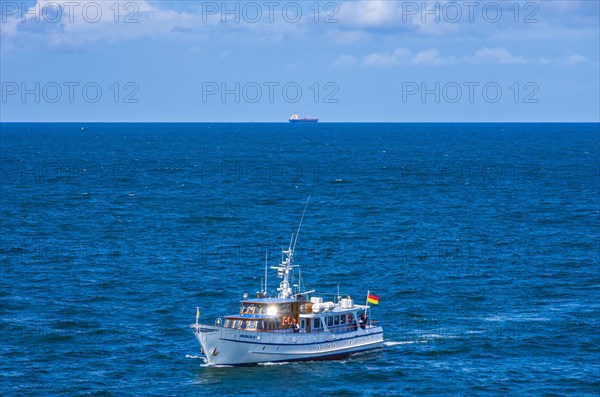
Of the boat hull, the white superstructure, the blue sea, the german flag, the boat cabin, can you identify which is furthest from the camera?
the german flag

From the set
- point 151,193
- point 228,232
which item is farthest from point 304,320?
point 151,193

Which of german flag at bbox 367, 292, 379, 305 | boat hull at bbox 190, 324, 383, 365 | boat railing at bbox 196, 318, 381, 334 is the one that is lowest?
boat hull at bbox 190, 324, 383, 365

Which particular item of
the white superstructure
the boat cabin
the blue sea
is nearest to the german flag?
the white superstructure

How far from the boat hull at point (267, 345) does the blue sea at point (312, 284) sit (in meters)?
0.88

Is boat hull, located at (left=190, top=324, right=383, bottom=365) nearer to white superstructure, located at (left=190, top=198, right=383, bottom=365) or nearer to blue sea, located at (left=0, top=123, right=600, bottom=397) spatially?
white superstructure, located at (left=190, top=198, right=383, bottom=365)

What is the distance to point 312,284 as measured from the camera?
290 feet

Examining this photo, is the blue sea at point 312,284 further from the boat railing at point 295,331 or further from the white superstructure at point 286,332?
the boat railing at point 295,331

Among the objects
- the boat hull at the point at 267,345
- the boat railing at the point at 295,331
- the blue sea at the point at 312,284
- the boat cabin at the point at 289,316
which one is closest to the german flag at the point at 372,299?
the boat railing at the point at 295,331

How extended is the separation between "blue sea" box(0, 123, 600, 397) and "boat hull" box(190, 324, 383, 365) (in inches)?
34.6

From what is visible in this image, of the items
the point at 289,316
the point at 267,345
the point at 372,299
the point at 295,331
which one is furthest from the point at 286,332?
the point at 372,299

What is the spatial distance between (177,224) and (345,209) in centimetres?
2929

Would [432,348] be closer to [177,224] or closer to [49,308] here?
[49,308]

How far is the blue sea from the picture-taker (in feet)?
204

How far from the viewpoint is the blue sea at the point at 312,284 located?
6225 centimetres
